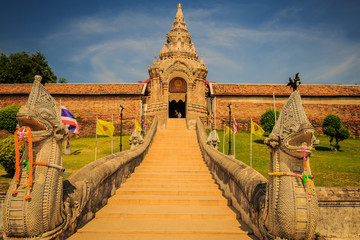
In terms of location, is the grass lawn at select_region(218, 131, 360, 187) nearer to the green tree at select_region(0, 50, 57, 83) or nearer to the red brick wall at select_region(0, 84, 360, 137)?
the red brick wall at select_region(0, 84, 360, 137)

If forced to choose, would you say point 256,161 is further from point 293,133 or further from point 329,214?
point 293,133

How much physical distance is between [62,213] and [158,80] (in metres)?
20.2

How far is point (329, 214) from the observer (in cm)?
548

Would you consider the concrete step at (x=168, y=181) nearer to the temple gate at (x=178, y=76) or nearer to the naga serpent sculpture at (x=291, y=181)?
the naga serpent sculpture at (x=291, y=181)

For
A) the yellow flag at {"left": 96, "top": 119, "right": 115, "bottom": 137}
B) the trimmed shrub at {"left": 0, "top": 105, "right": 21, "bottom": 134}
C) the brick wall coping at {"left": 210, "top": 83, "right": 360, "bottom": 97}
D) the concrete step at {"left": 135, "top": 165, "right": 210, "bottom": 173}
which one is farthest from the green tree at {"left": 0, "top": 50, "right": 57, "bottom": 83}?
the concrete step at {"left": 135, "top": 165, "right": 210, "bottom": 173}

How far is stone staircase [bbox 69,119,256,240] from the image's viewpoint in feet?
14.7

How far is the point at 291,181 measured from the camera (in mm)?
3424

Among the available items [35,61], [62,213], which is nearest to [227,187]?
[62,213]

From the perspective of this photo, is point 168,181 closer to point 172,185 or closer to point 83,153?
point 172,185

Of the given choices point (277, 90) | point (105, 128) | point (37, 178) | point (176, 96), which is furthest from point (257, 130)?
point (176, 96)

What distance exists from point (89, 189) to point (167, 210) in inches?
76.4

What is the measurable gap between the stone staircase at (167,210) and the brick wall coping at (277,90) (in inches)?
705

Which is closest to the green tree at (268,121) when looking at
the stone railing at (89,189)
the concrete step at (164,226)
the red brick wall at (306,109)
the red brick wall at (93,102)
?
the red brick wall at (306,109)

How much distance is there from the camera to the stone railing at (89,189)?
4008mm
